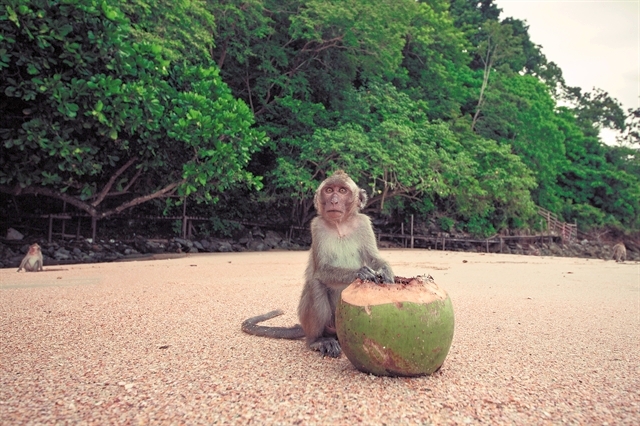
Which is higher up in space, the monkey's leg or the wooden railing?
the wooden railing

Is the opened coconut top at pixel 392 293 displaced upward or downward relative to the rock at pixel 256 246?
upward

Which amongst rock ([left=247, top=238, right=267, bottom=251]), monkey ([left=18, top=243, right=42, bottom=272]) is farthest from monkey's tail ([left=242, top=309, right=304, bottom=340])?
rock ([left=247, top=238, right=267, bottom=251])

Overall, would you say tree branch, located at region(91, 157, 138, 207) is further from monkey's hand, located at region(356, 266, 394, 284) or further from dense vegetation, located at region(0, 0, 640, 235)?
monkey's hand, located at region(356, 266, 394, 284)

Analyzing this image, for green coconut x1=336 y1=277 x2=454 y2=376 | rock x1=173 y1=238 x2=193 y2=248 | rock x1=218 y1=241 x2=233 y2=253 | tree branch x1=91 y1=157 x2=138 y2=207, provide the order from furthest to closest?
rock x1=218 y1=241 x2=233 y2=253 < rock x1=173 y1=238 x2=193 y2=248 < tree branch x1=91 y1=157 x2=138 y2=207 < green coconut x1=336 y1=277 x2=454 y2=376

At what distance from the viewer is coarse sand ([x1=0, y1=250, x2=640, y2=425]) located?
191 cm

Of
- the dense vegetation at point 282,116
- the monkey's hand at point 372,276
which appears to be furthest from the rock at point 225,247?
the monkey's hand at point 372,276

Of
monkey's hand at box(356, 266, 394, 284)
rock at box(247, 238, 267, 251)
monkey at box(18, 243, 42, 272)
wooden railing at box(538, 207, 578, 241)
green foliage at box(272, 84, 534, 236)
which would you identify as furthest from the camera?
wooden railing at box(538, 207, 578, 241)

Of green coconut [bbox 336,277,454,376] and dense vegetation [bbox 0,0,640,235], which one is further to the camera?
dense vegetation [bbox 0,0,640,235]

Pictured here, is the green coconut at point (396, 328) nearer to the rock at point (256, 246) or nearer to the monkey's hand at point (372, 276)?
the monkey's hand at point (372, 276)

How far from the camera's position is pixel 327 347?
2.87m

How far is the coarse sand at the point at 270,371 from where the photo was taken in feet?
6.26

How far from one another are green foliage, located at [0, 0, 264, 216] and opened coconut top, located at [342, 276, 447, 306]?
8050 millimetres

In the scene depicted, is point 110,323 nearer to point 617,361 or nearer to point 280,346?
point 280,346

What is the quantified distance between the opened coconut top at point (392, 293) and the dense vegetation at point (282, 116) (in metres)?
8.21
